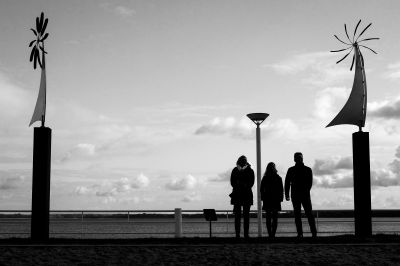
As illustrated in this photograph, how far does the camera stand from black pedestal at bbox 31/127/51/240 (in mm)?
14539

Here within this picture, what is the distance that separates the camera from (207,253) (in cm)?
1054

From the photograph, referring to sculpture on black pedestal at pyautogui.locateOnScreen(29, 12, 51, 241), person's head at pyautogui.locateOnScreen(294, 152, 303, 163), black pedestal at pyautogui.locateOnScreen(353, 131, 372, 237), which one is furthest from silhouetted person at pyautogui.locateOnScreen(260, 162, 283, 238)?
sculpture on black pedestal at pyautogui.locateOnScreen(29, 12, 51, 241)

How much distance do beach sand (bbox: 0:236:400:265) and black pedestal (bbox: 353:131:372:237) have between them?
258 centimetres

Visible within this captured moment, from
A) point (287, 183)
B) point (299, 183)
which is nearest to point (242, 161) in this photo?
point (287, 183)

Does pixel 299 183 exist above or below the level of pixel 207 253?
above

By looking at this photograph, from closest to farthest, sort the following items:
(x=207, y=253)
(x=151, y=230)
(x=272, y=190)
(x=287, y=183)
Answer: (x=207, y=253), (x=287, y=183), (x=272, y=190), (x=151, y=230)

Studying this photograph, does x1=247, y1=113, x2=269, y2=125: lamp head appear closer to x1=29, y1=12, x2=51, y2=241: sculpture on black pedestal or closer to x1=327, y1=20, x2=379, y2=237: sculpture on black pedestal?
x1=327, y1=20, x2=379, y2=237: sculpture on black pedestal

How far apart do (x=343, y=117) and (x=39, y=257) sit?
837cm

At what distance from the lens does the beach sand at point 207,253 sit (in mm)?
10039

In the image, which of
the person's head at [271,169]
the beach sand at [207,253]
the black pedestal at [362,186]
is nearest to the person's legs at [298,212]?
the person's head at [271,169]

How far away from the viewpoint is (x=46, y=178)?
14797 millimetres

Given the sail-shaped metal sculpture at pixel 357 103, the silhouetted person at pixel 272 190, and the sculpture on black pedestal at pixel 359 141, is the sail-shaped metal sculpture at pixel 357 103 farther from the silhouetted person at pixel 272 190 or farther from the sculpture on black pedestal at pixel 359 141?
the silhouetted person at pixel 272 190

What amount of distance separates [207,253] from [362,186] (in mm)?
5538

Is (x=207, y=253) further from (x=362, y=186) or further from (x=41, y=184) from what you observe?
(x=41, y=184)
